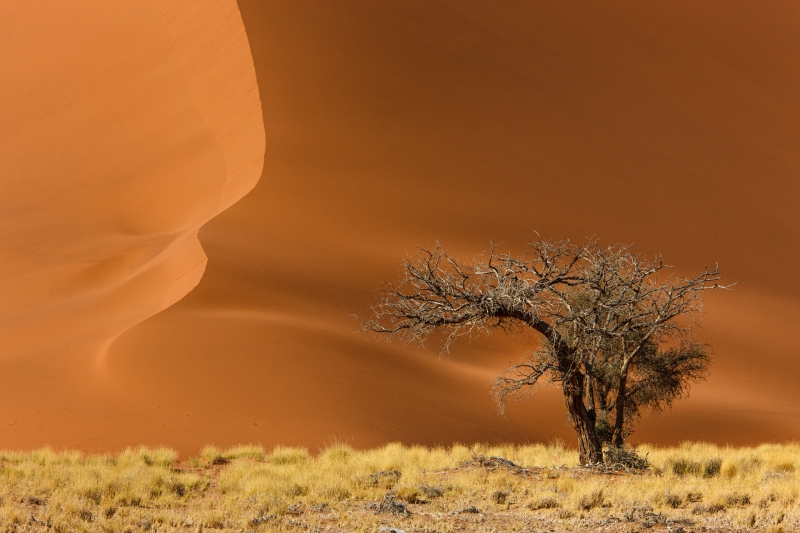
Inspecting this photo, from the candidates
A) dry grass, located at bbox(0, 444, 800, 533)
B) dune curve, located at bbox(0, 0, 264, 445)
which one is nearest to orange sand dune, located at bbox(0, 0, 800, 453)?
dune curve, located at bbox(0, 0, 264, 445)

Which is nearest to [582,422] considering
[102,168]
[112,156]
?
[102,168]

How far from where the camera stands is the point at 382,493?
35.1ft

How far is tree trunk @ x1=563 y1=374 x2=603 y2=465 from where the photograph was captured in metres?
12.4

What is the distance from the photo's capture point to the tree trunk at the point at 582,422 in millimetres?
12438

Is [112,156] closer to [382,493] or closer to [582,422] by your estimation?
[582,422]

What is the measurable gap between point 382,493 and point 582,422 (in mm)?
3444

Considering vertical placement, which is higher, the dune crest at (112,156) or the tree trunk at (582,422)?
the dune crest at (112,156)

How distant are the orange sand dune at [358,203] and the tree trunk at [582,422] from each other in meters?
4.41

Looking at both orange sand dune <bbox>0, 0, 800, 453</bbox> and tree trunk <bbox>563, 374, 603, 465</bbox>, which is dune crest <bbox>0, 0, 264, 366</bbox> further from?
tree trunk <bbox>563, 374, 603, 465</bbox>

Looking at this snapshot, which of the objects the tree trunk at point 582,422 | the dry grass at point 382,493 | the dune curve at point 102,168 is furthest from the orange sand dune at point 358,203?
the tree trunk at point 582,422

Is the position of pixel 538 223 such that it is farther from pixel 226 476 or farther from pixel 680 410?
pixel 226 476

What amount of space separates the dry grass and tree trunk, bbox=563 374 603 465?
1.04ft

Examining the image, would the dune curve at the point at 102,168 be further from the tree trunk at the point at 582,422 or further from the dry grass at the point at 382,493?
the tree trunk at the point at 582,422

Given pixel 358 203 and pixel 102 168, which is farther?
pixel 102 168
